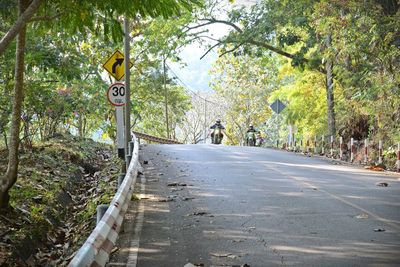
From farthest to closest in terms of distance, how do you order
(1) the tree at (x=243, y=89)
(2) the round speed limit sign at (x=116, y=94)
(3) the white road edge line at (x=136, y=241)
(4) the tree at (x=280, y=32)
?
(1) the tree at (x=243, y=89) → (4) the tree at (x=280, y=32) → (2) the round speed limit sign at (x=116, y=94) → (3) the white road edge line at (x=136, y=241)

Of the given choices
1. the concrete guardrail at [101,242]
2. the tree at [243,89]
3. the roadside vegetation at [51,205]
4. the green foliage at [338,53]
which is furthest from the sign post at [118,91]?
the tree at [243,89]

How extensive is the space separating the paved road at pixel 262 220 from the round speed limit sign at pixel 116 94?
2273 mm

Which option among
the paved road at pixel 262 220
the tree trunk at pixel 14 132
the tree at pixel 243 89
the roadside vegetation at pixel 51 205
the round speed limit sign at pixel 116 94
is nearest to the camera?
the paved road at pixel 262 220

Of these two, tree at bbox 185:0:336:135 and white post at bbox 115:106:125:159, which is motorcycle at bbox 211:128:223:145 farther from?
white post at bbox 115:106:125:159

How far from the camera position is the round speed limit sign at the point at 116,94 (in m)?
16.4

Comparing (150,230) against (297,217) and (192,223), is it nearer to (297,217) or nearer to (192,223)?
(192,223)

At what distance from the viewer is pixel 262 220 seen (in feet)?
31.2

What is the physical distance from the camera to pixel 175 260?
7.25m

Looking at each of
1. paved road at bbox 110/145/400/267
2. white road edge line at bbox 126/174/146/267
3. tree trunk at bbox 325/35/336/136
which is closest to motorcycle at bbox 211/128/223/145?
tree trunk at bbox 325/35/336/136

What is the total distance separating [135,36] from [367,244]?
112 feet

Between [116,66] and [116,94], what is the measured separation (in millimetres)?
1651

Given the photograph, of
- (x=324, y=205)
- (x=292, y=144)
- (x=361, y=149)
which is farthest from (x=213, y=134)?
(x=324, y=205)

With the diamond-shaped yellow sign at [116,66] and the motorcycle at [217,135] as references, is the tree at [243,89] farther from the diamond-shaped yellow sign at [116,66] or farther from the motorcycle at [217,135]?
the diamond-shaped yellow sign at [116,66]

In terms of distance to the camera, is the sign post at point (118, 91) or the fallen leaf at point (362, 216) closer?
the fallen leaf at point (362, 216)
